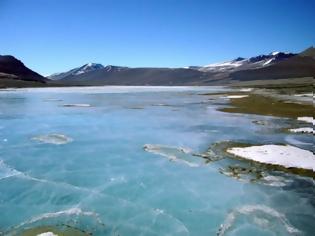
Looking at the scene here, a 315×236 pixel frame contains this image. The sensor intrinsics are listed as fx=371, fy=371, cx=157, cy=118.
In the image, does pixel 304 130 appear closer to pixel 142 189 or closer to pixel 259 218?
pixel 142 189

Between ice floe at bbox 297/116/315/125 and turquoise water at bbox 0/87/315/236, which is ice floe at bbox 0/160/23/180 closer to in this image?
turquoise water at bbox 0/87/315/236

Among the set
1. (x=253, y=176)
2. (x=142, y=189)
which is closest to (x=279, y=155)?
(x=253, y=176)

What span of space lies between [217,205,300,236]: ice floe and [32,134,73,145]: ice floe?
14727mm

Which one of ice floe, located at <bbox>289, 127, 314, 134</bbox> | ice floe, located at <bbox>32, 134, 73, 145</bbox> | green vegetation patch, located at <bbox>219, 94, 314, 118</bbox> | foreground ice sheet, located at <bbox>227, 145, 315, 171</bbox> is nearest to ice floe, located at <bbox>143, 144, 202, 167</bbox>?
foreground ice sheet, located at <bbox>227, 145, 315, 171</bbox>

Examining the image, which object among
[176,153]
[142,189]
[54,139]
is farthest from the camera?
[54,139]

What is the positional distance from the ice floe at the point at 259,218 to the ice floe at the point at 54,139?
48.3ft

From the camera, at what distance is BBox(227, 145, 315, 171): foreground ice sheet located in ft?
61.2

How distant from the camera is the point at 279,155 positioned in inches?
794

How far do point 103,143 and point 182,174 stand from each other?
28.1 feet

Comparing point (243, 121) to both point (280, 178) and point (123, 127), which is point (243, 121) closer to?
point (123, 127)

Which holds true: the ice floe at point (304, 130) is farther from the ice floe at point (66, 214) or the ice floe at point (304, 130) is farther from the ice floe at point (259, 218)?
the ice floe at point (66, 214)

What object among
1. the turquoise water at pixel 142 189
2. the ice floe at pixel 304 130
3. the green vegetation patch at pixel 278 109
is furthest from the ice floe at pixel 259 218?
the green vegetation patch at pixel 278 109

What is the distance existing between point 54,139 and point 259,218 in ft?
55.5

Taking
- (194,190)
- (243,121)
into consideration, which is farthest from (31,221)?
(243,121)
